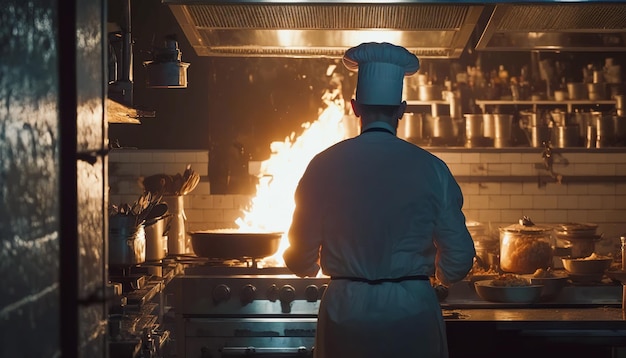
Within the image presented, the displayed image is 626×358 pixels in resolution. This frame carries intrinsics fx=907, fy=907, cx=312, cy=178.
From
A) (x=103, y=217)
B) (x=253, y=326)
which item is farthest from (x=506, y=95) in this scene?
(x=103, y=217)

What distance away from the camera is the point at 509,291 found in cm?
490

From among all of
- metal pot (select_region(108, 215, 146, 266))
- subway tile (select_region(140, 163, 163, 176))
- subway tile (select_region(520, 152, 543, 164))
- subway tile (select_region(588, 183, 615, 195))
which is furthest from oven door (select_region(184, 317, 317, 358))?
subway tile (select_region(588, 183, 615, 195))

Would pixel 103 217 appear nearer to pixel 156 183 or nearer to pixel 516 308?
pixel 516 308

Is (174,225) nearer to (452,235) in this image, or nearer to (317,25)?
(317,25)

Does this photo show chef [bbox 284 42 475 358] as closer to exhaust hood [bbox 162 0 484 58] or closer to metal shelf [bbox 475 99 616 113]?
exhaust hood [bbox 162 0 484 58]

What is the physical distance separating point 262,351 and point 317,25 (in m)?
1.85

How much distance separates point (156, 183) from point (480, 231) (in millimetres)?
2162

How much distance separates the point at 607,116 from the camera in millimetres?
6988

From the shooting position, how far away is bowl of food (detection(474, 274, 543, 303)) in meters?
4.90

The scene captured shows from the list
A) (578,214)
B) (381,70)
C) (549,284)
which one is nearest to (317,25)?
(381,70)

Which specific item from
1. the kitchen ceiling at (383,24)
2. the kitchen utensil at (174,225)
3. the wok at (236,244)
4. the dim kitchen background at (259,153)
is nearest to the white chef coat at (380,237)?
the kitchen ceiling at (383,24)

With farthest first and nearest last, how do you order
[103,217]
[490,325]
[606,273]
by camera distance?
1. [606,273]
2. [490,325]
3. [103,217]

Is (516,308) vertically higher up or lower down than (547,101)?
lower down

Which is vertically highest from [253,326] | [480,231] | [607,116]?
[607,116]
